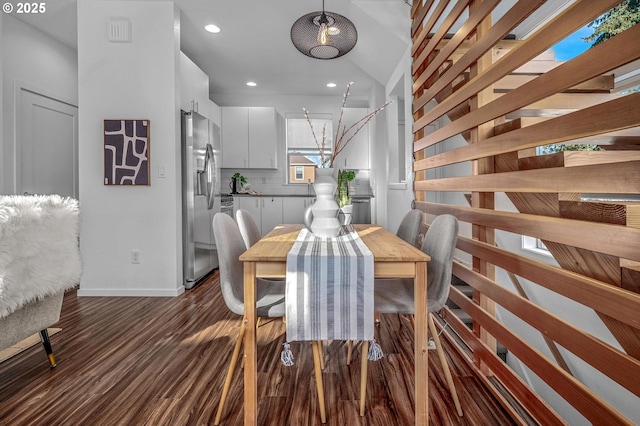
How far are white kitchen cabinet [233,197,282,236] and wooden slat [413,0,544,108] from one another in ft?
12.1

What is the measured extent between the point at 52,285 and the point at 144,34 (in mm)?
2561

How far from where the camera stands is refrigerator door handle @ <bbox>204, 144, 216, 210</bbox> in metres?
3.88

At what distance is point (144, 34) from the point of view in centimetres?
329

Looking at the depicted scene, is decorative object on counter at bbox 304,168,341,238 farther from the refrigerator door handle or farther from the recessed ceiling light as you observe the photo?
the recessed ceiling light

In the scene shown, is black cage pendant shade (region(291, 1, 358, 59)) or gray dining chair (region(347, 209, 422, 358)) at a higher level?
black cage pendant shade (region(291, 1, 358, 59))

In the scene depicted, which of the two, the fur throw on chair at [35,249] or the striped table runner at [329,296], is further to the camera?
the fur throw on chair at [35,249]

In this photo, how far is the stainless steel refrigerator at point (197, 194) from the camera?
3502mm

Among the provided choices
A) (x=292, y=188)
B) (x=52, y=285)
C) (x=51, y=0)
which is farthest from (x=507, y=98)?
(x=292, y=188)

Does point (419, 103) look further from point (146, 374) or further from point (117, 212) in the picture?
point (117, 212)

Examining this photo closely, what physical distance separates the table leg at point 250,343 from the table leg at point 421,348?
0.64 meters

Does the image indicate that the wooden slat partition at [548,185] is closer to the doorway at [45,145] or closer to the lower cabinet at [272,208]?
the lower cabinet at [272,208]

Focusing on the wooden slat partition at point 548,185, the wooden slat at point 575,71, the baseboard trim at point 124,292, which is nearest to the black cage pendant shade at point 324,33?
the wooden slat partition at point 548,185

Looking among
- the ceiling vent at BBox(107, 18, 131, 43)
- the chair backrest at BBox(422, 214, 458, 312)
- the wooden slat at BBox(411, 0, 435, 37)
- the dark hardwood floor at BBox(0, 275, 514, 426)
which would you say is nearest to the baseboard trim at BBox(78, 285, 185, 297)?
the dark hardwood floor at BBox(0, 275, 514, 426)

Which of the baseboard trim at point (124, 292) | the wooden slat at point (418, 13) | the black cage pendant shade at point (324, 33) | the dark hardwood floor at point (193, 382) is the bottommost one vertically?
the dark hardwood floor at point (193, 382)
